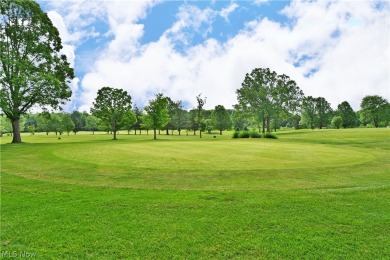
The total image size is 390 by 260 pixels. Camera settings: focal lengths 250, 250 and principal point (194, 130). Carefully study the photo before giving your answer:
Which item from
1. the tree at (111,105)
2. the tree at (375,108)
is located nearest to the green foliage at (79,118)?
the tree at (111,105)

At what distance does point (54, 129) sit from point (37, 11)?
85.6m

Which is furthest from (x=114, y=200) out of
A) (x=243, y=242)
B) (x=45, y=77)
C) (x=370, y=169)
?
(x=45, y=77)

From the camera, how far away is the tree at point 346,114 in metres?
113

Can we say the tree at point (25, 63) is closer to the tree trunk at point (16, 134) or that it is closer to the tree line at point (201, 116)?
the tree trunk at point (16, 134)

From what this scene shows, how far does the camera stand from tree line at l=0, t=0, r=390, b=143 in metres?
36.9

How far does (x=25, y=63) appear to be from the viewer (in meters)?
37.5

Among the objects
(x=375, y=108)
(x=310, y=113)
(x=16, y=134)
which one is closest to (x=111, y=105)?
(x=16, y=134)

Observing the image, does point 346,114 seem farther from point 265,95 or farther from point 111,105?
point 111,105

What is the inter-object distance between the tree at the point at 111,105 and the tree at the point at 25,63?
72.9ft

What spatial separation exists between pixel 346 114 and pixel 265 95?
198 ft

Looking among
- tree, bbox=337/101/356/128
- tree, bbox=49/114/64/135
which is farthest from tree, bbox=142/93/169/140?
tree, bbox=337/101/356/128

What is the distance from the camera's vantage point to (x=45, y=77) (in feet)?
120

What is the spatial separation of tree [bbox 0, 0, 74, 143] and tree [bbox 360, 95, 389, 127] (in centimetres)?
11674

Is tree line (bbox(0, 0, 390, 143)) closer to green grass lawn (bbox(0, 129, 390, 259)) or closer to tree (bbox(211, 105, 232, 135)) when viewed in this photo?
tree (bbox(211, 105, 232, 135))
